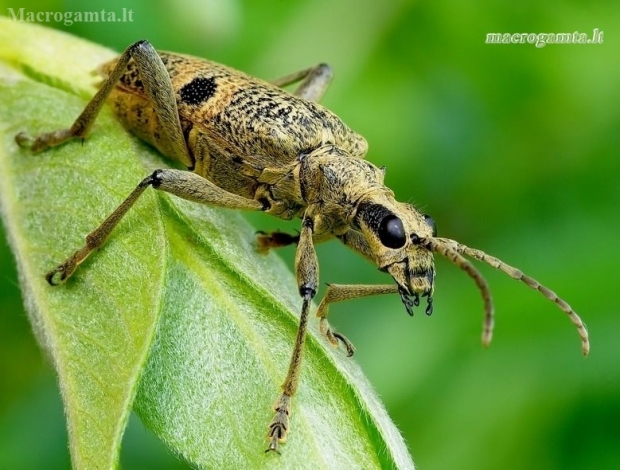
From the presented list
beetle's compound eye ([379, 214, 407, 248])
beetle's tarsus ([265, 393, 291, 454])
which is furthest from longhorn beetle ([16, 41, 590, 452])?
beetle's tarsus ([265, 393, 291, 454])

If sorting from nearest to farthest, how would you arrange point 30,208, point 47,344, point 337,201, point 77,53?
point 47,344
point 30,208
point 77,53
point 337,201

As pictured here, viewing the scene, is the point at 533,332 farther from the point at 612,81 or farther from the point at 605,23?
the point at 605,23

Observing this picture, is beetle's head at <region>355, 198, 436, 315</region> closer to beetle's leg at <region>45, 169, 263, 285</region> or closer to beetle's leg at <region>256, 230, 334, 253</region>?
beetle's leg at <region>256, 230, 334, 253</region>

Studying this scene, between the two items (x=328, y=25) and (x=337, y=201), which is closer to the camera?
(x=337, y=201)

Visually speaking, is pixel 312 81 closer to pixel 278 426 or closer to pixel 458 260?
pixel 458 260

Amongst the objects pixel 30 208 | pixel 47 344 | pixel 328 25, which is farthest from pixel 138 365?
pixel 328 25
